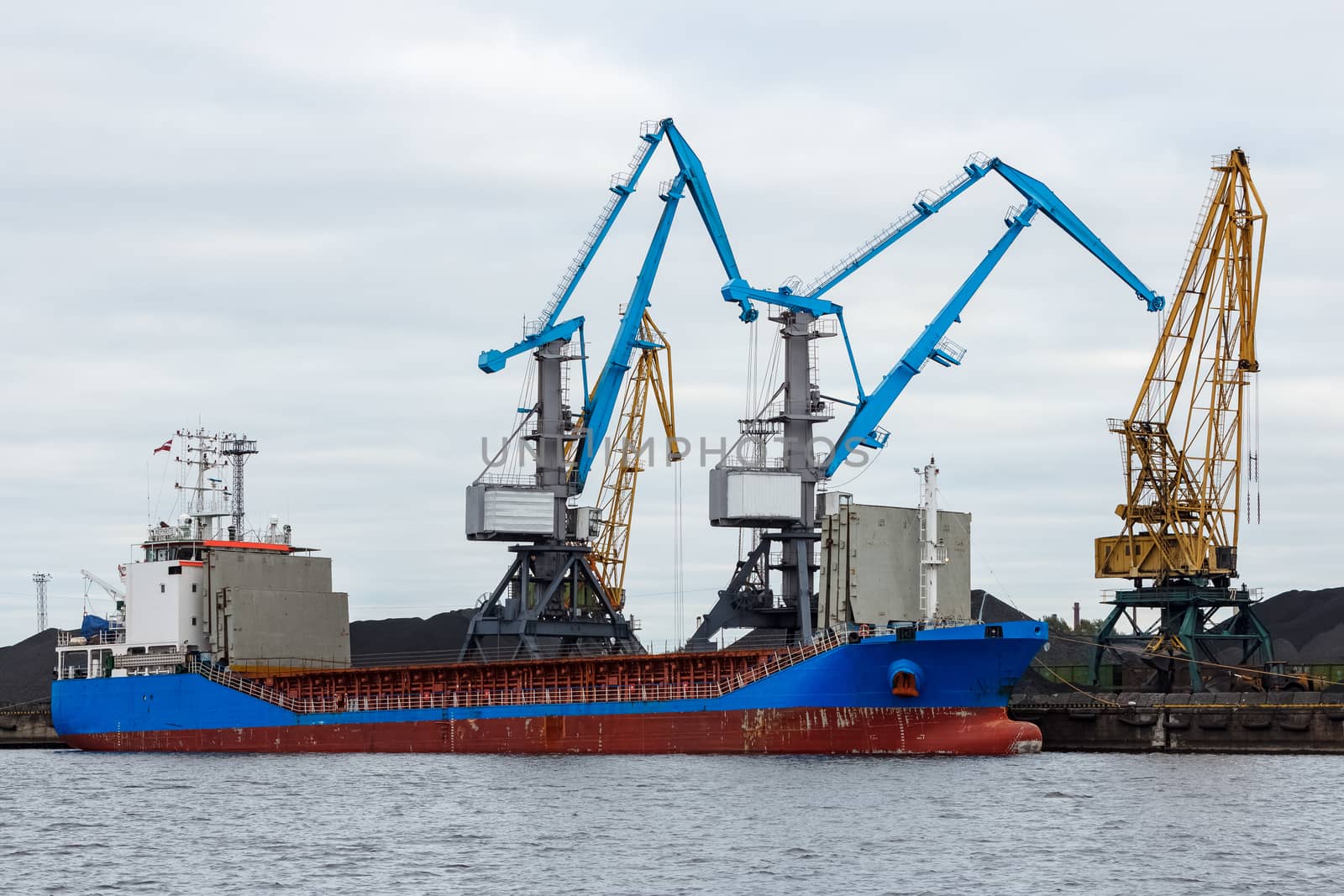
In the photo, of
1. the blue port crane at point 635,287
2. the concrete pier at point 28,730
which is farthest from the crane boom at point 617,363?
the concrete pier at point 28,730

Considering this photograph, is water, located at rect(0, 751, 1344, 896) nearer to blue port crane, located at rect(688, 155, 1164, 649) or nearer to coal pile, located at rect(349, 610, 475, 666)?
blue port crane, located at rect(688, 155, 1164, 649)

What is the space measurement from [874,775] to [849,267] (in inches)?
721

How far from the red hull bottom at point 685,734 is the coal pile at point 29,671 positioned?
34240 millimetres

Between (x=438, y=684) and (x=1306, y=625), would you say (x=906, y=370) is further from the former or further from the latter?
(x=1306, y=625)

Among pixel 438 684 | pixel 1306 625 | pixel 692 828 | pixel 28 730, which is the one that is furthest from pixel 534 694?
pixel 1306 625

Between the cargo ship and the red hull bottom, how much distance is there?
46 mm

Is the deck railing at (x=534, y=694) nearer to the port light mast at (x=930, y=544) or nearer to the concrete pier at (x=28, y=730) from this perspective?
the port light mast at (x=930, y=544)

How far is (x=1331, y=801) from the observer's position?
36.7 meters

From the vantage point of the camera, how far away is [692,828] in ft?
107

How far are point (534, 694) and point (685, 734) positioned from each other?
5172 millimetres

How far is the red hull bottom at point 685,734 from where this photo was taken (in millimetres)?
44156

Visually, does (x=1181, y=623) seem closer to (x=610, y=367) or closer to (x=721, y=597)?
(x=721, y=597)

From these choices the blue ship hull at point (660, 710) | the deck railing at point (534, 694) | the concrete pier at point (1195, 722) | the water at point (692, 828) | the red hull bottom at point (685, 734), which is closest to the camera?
the water at point (692, 828)

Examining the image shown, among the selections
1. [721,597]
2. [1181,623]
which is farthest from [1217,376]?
[721,597]
